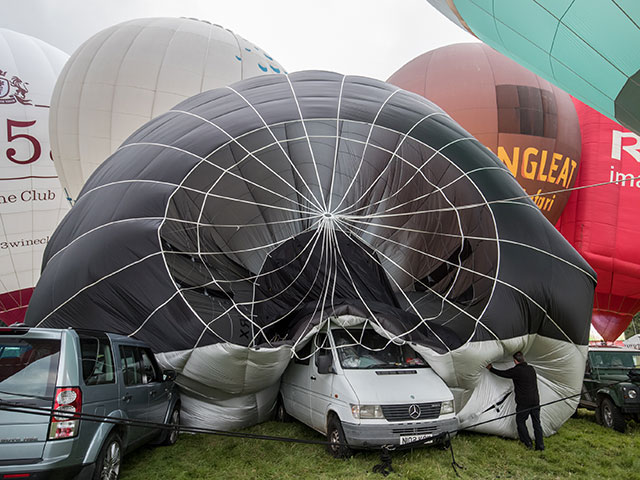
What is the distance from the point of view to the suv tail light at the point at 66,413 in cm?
307

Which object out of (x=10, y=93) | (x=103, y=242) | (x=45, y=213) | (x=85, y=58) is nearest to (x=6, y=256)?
(x=45, y=213)

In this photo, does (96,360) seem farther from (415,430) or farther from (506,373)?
(506,373)

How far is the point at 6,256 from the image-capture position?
501 inches

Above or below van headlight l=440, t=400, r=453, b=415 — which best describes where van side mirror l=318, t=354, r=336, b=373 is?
above

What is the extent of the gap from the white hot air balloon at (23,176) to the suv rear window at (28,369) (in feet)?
35.8

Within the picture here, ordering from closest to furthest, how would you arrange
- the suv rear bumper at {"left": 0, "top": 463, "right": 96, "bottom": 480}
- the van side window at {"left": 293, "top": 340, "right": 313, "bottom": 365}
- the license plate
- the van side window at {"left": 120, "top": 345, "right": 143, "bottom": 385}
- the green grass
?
1. the suv rear bumper at {"left": 0, "top": 463, "right": 96, "bottom": 480}
2. the van side window at {"left": 120, "top": 345, "right": 143, "bottom": 385}
3. the green grass
4. the license plate
5. the van side window at {"left": 293, "top": 340, "right": 313, "bottom": 365}

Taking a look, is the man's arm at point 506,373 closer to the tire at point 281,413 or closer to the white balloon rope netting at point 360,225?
the white balloon rope netting at point 360,225

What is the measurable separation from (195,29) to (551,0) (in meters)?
8.19

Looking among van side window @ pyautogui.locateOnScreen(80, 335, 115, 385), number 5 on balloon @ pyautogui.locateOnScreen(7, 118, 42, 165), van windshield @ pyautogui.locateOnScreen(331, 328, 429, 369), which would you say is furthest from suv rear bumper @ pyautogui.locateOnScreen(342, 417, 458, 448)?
number 5 on balloon @ pyautogui.locateOnScreen(7, 118, 42, 165)

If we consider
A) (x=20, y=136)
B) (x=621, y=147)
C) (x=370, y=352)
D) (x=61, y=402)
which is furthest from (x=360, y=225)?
(x=20, y=136)

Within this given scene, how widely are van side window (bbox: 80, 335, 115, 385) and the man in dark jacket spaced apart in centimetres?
407

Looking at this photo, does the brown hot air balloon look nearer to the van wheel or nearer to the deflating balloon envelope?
the deflating balloon envelope

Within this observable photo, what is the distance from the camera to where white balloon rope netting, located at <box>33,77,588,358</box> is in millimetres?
5938

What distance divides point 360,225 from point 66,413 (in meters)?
5.55
